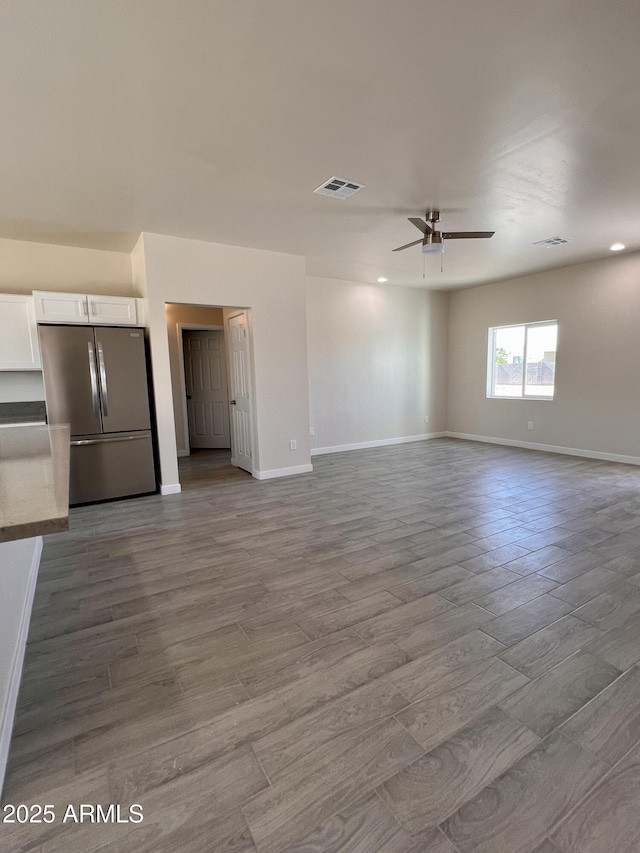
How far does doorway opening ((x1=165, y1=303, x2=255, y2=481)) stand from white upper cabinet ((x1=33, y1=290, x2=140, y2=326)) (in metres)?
1.40

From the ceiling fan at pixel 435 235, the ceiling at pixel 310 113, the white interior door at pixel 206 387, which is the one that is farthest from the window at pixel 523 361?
the white interior door at pixel 206 387

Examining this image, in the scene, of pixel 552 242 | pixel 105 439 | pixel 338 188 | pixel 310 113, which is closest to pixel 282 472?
pixel 105 439

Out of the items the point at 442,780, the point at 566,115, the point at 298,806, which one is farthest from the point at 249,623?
the point at 566,115

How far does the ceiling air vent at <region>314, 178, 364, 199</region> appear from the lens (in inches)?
124

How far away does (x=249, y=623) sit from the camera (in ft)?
7.09

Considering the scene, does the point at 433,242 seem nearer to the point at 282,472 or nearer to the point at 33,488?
the point at 282,472

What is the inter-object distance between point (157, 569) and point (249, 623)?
39.1 inches

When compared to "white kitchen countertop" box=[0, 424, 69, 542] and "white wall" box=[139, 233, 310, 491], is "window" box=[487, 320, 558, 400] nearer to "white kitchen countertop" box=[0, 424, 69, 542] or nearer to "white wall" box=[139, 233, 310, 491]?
"white wall" box=[139, 233, 310, 491]

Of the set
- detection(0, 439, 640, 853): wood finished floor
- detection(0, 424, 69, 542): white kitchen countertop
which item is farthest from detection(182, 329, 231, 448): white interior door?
detection(0, 424, 69, 542): white kitchen countertop

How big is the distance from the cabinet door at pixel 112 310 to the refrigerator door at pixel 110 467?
1.22 metres

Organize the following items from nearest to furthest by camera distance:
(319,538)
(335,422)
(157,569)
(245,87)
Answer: (245,87) < (157,569) < (319,538) < (335,422)

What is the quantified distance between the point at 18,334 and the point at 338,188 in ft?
11.3

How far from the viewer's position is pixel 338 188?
10.6 ft

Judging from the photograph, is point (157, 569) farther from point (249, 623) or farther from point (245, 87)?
point (245, 87)
